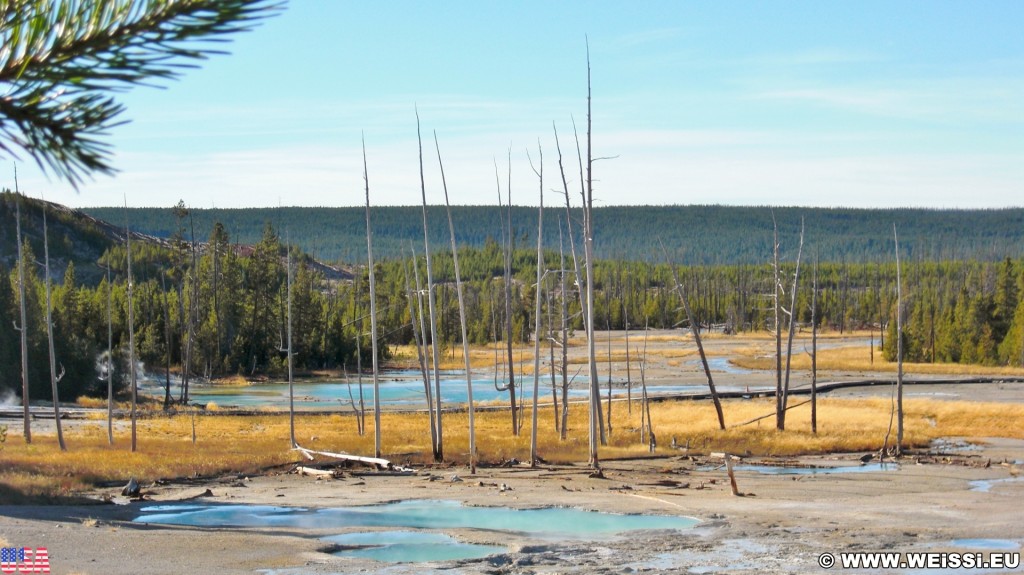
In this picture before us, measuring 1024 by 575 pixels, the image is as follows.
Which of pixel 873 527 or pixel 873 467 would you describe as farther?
pixel 873 467

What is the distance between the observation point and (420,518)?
67.7 feet

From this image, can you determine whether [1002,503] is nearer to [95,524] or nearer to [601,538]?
[601,538]

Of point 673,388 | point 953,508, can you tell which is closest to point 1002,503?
point 953,508

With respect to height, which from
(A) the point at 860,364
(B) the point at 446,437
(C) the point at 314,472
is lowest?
(A) the point at 860,364

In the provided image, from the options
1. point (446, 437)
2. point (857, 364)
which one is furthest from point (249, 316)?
point (446, 437)

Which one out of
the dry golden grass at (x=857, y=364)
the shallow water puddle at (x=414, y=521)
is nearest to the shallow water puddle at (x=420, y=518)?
the shallow water puddle at (x=414, y=521)

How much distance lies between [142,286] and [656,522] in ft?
Answer: 244

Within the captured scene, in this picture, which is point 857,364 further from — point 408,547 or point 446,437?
point 408,547

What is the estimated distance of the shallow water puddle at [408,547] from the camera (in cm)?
1638

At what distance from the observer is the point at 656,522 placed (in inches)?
790

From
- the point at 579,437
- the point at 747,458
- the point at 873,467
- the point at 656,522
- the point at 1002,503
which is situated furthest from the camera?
the point at 579,437

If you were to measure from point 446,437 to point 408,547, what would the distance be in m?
20.0

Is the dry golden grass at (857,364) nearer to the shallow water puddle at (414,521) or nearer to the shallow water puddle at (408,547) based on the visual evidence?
the shallow water puddle at (414,521)

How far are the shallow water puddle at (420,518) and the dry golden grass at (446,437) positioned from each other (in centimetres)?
360
